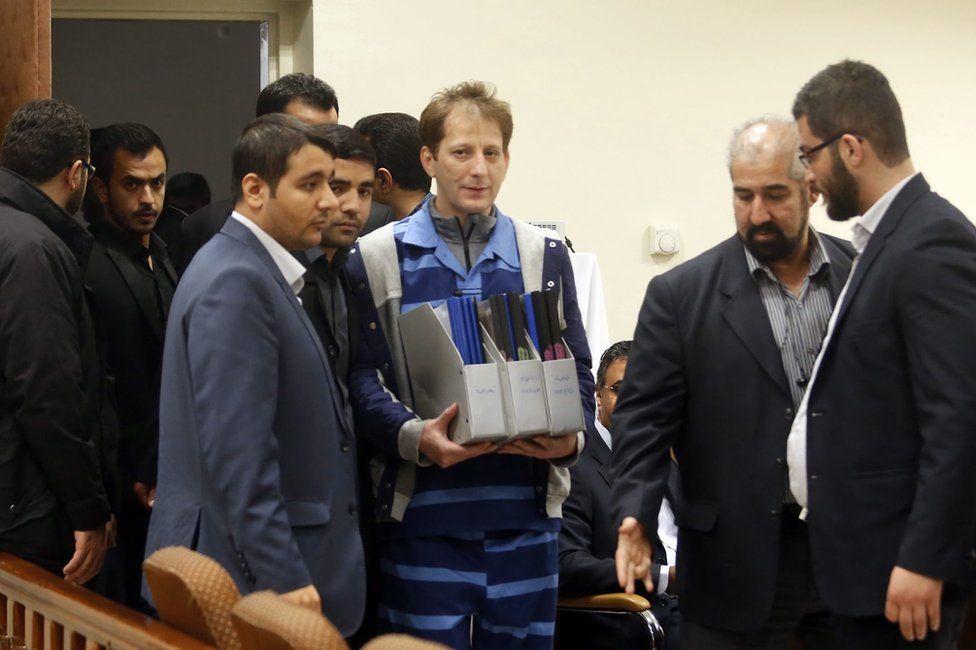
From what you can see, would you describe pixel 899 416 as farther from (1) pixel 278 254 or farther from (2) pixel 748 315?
(1) pixel 278 254

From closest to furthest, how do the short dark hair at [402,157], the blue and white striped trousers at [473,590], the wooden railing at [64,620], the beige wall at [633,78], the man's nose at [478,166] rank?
the wooden railing at [64,620] → the blue and white striped trousers at [473,590] → the man's nose at [478,166] → the short dark hair at [402,157] → the beige wall at [633,78]

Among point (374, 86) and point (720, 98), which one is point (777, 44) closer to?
point (720, 98)

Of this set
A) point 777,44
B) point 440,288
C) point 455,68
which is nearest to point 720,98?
point 777,44

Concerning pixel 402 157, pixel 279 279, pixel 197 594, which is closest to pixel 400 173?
pixel 402 157

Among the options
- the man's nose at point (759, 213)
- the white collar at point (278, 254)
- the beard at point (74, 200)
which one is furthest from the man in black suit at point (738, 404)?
the beard at point (74, 200)

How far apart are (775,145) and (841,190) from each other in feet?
0.53

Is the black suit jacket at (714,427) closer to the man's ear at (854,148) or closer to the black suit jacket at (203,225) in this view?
the man's ear at (854,148)

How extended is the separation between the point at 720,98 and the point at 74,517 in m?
3.39

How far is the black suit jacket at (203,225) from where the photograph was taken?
323 cm

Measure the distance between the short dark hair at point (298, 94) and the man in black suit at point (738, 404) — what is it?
1440 millimetres

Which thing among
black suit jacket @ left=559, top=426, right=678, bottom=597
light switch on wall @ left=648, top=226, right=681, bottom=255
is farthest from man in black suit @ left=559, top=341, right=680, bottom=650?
light switch on wall @ left=648, top=226, right=681, bottom=255

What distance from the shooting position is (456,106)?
2654 mm

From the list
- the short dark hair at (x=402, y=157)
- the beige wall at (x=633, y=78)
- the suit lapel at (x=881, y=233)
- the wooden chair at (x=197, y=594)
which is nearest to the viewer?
the wooden chair at (x=197, y=594)

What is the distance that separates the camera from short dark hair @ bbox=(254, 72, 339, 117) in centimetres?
349
